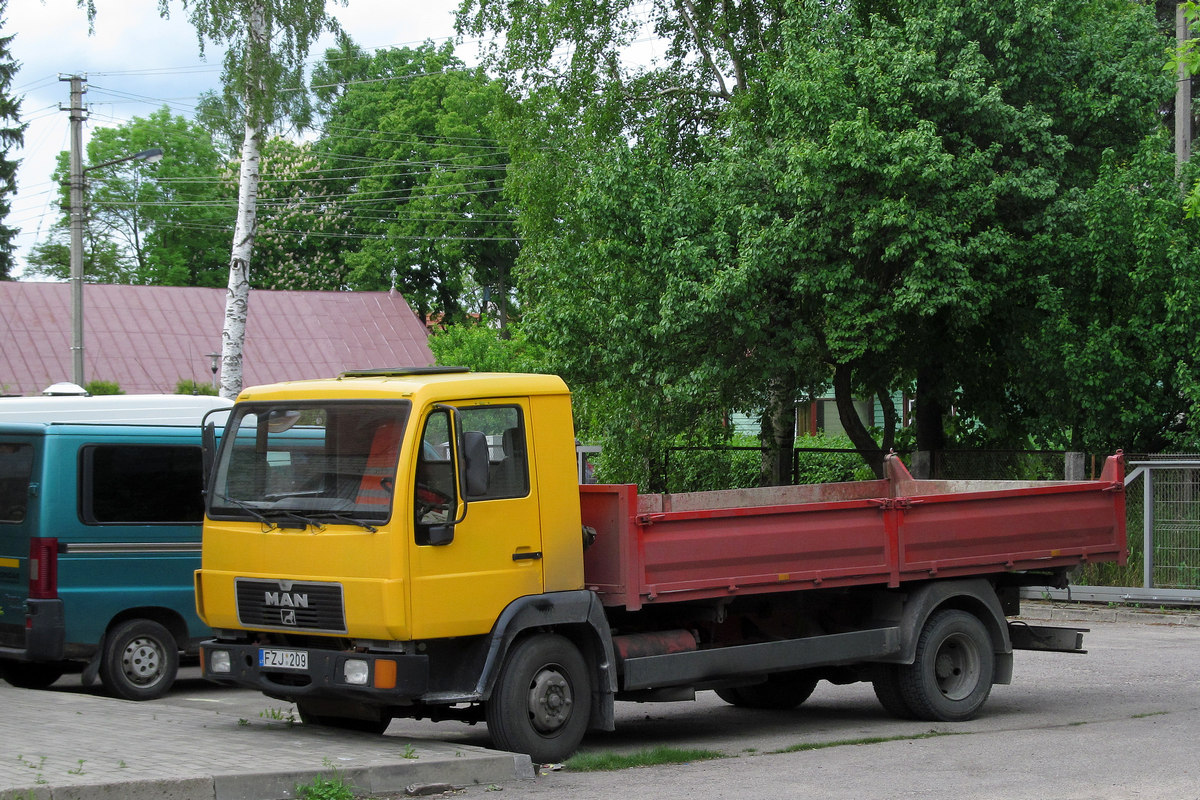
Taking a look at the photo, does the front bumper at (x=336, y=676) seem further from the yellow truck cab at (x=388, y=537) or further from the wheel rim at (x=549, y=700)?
the wheel rim at (x=549, y=700)

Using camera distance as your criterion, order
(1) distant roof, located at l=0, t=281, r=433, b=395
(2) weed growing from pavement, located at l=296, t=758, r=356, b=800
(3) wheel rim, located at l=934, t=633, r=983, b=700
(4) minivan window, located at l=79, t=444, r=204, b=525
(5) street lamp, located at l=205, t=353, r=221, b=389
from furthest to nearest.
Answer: (1) distant roof, located at l=0, t=281, r=433, b=395 < (5) street lamp, located at l=205, t=353, r=221, b=389 < (4) minivan window, located at l=79, t=444, r=204, b=525 < (3) wheel rim, located at l=934, t=633, r=983, b=700 < (2) weed growing from pavement, located at l=296, t=758, r=356, b=800

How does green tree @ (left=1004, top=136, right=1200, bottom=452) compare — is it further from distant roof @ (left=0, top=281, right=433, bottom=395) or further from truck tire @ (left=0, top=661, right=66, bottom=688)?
distant roof @ (left=0, top=281, right=433, bottom=395)

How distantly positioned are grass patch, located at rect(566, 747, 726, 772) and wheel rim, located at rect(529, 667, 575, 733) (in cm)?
26

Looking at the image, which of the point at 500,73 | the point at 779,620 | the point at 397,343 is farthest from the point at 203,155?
the point at 779,620

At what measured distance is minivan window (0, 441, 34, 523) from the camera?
37.2 feet

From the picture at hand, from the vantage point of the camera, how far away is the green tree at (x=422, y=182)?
185 ft

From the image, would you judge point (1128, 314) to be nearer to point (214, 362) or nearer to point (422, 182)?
point (214, 362)

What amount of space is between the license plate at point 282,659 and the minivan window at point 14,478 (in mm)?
3570

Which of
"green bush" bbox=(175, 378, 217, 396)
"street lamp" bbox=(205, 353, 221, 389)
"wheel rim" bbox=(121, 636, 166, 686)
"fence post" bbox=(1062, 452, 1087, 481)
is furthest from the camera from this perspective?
"street lamp" bbox=(205, 353, 221, 389)

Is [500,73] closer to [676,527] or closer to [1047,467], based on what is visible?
[1047,467]

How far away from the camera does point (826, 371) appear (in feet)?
76.7

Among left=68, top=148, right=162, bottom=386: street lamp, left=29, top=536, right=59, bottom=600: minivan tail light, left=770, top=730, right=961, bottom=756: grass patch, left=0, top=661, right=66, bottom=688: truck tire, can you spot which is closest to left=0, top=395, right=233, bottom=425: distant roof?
left=29, top=536, right=59, bottom=600: minivan tail light

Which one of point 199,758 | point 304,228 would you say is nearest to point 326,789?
point 199,758

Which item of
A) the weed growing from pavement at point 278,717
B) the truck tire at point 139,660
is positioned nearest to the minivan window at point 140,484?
the truck tire at point 139,660
